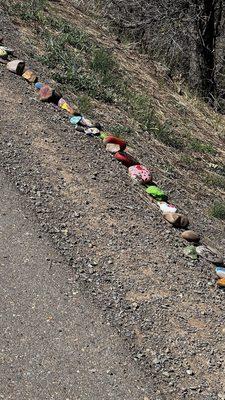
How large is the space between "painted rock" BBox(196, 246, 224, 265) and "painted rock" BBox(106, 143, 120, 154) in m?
1.22

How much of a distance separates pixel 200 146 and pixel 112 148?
6.66 ft

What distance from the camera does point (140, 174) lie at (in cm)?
525

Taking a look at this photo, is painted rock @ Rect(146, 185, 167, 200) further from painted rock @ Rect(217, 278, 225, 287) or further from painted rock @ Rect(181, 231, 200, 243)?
painted rock @ Rect(217, 278, 225, 287)

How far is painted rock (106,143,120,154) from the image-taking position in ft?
17.8

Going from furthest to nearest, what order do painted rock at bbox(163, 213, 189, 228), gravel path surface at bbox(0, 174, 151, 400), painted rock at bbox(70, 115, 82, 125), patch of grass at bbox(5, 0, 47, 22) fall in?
patch of grass at bbox(5, 0, 47, 22)
painted rock at bbox(70, 115, 82, 125)
painted rock at bbox(163, 213, 189, 228)
gravel path surface at bbox(0, 174, 151, 400)

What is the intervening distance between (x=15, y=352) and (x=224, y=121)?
6.54 metres

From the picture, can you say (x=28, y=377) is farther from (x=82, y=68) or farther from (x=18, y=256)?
(x=82, y=68)

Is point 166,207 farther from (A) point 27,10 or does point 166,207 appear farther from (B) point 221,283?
(A) point 27,10

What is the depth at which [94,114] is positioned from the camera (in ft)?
20.6

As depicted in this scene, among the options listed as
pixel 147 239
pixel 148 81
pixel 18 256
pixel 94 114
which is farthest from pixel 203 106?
pixel 18 256

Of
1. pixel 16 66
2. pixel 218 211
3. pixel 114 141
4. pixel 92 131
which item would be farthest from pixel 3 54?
pixel 218 211

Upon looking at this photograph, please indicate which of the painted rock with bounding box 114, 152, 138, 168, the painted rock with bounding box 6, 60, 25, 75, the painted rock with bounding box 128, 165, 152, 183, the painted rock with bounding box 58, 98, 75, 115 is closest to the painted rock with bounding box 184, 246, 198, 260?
the painted rock with bounding box 128, 165, 152, 183

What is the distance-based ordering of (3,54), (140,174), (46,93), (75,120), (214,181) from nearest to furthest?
1. (140,174)
2. (75,120)
3. (46,93)
4. (3,54)
5. (214,181)

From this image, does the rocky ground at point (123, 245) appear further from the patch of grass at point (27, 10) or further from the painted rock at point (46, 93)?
the patch of grass at point (27, 10)
